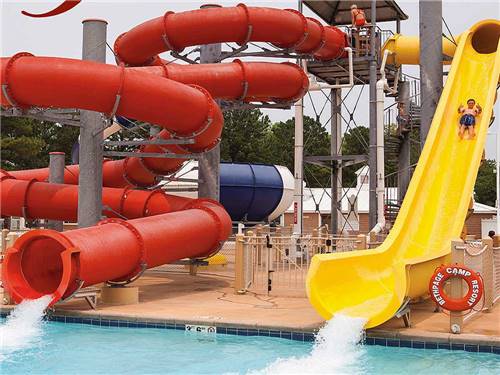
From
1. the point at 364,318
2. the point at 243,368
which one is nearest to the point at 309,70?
the point at 364,318

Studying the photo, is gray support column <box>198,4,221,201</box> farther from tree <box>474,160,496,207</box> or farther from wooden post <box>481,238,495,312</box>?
tree <box>474,160,496,207</box>


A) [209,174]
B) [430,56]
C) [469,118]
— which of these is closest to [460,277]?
[469,118]

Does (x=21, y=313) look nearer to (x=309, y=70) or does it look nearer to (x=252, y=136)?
(x=309, y=70)

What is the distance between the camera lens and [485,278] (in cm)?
1013

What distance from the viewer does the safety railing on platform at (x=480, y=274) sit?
8.70 m

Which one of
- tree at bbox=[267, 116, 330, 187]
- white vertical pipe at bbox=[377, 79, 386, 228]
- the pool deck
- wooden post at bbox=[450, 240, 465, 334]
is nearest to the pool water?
the pool deck

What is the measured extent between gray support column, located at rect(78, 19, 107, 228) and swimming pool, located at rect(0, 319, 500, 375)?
149 inches

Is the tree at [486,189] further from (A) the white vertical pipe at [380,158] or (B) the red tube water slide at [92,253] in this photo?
(B) the red tube water slide at [92,253]

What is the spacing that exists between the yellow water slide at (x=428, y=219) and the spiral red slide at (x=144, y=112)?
3435mm

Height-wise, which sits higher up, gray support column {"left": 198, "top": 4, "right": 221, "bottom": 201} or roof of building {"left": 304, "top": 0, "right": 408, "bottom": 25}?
roof of building {"left": 304, "top": 0, "right": 408, "bottom": 25}

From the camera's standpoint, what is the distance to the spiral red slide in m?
10.4

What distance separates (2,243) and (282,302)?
32.1 ft

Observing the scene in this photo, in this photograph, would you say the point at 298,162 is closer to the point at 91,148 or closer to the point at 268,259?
the point at 268,259

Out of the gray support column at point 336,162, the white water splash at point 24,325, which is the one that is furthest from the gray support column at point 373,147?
the white water splash at point 24,325
